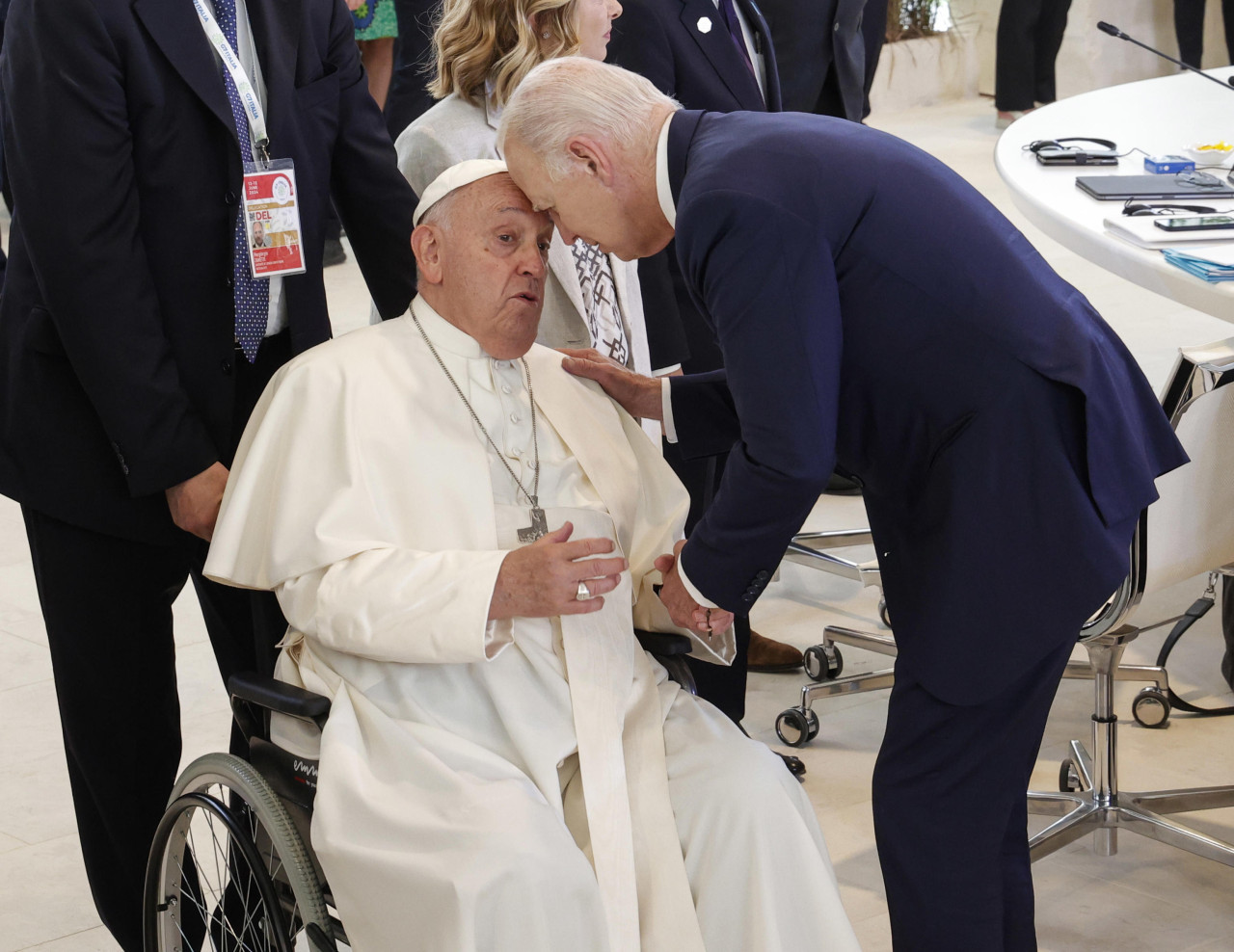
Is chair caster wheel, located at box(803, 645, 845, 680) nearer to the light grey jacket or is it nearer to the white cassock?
the light grey jacket

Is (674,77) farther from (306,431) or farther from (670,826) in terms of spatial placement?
(670,826)

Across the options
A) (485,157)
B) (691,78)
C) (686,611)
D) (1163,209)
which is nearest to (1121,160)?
(1163,209)

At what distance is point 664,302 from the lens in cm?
308

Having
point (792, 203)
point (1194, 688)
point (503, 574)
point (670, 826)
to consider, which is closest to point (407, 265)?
point (503, 574)

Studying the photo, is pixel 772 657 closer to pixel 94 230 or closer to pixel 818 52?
pixel 818 52

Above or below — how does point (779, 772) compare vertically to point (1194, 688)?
above

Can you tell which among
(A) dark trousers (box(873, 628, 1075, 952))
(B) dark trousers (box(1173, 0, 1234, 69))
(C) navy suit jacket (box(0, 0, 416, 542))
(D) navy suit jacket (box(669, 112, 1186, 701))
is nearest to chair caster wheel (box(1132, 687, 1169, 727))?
(A) dark trousers (box(873, 628, 1075, 952))

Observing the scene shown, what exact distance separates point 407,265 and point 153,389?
21.4 inches

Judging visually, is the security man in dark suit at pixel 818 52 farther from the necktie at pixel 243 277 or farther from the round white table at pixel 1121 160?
the necktie at pixel 243 277

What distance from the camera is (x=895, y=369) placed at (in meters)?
1.89

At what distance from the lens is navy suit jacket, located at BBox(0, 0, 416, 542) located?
200cm

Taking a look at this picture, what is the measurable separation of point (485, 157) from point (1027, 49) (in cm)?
863

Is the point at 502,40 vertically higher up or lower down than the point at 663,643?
higher up

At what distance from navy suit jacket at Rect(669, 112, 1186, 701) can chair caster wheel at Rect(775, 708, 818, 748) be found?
4.11 feet
